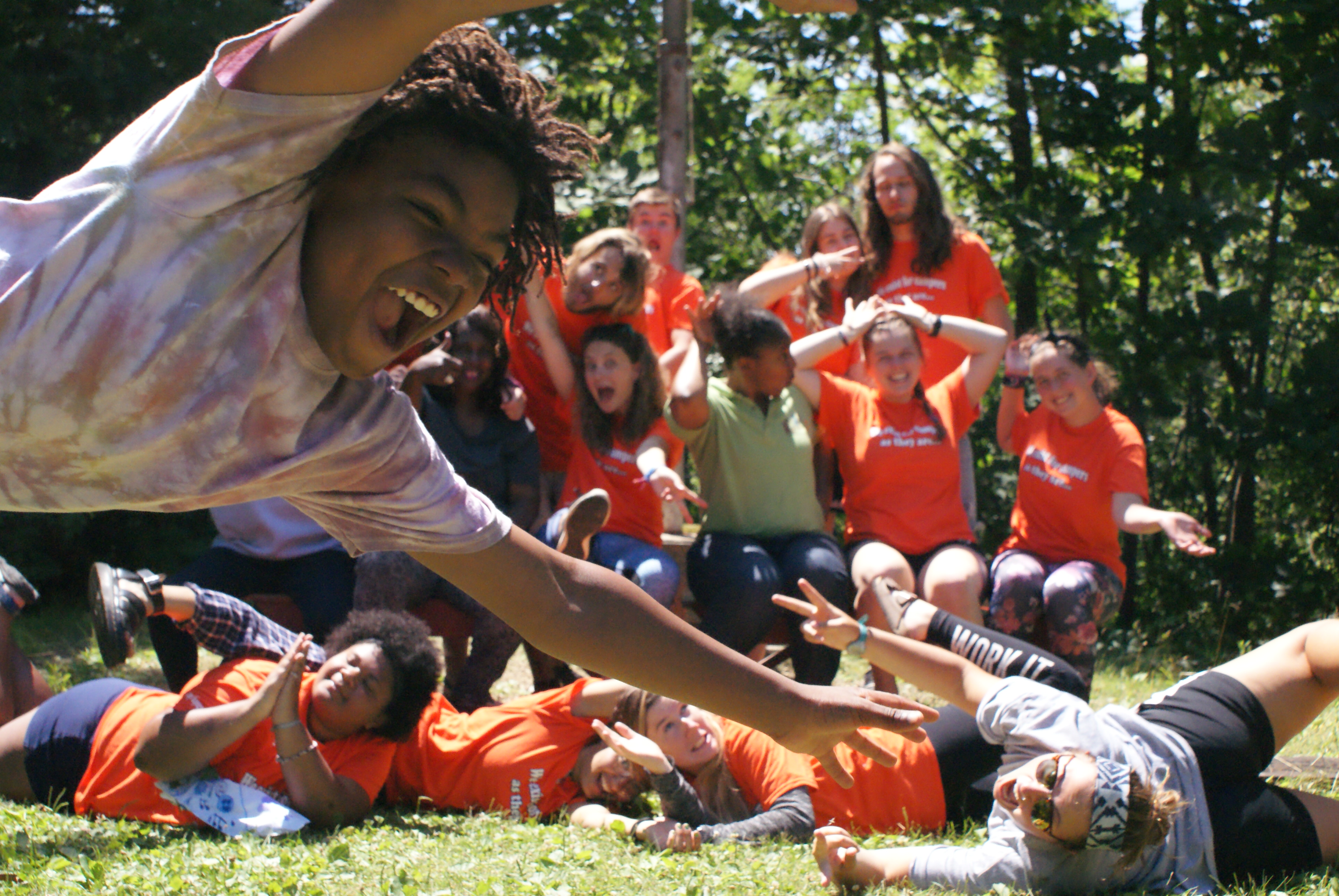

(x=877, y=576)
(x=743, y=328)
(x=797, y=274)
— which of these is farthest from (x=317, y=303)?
(x=797, y=274)

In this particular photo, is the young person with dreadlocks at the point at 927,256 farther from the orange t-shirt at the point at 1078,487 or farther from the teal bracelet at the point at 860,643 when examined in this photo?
the teal bracelet at the point at 860,643

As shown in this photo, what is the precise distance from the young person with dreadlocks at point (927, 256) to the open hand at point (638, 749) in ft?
7.41

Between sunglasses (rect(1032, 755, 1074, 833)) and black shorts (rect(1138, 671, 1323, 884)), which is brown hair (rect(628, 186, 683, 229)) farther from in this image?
sunglasses (rect(1032, 755, 1074, 833))

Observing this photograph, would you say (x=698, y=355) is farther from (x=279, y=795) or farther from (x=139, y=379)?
(x=139, y=379)

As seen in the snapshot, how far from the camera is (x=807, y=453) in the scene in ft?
15.3

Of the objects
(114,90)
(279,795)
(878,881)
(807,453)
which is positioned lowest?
(878,881)

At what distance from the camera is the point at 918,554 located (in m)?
4.55

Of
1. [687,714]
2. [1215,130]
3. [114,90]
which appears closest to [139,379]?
[687,714]

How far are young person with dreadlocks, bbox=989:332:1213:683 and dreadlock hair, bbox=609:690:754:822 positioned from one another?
1.32m

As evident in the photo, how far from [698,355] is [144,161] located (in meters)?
3.18

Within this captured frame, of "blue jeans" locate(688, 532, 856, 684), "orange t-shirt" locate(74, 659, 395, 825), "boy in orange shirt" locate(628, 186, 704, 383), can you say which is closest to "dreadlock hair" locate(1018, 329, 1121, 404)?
"blue jeans" locate(688, 532, 856, 684)

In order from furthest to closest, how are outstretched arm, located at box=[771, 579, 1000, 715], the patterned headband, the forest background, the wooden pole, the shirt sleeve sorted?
the forest background, the wooden pole, outstretched arm, located at box=[771, 579, 1000, 715], the shirt sleeve, the patterned headband

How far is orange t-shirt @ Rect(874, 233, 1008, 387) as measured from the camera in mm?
5137

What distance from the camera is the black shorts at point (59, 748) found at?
11.3ft
